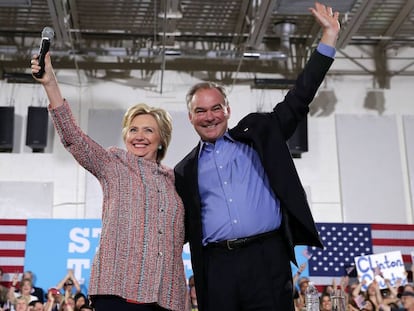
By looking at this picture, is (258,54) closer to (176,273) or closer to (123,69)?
(123,69)

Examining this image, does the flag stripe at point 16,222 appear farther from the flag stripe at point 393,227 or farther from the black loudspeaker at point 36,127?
the flag stripe at point 393,227

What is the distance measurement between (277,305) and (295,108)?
83cm

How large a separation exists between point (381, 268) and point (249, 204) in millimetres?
7662

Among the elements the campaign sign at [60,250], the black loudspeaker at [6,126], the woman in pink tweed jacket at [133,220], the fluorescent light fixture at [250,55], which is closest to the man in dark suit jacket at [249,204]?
the woman in pink tweed jacket at [133,220]

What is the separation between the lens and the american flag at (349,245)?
9.98 meters

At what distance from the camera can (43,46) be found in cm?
221

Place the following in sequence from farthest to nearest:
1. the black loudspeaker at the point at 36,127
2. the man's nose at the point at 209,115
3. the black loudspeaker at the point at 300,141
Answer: the black loudspeaker at the point at 300,141 < the black loudspeaker at the point at 36,127 < the man's nose at the point at 209,115

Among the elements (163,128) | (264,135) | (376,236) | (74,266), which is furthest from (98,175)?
(376,236)

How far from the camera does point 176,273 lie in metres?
2.37

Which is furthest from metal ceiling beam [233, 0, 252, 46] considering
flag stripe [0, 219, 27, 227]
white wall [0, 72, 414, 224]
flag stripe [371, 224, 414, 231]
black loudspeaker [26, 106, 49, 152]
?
flag stripe [0, 219, 27, 227]

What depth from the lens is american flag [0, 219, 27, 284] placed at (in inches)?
384

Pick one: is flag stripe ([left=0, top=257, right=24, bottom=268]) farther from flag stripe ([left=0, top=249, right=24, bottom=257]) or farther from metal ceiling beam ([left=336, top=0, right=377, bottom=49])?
metal ceiling beam ([left=336, top=0, right=377, bottom=49])

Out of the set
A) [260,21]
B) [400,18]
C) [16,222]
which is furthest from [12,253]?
[400,18]

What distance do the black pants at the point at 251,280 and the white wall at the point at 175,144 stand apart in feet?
28.0
